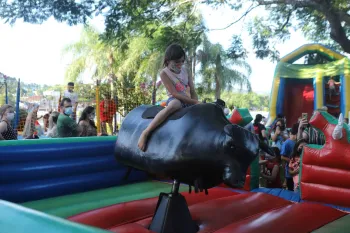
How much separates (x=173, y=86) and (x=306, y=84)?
1024 cm

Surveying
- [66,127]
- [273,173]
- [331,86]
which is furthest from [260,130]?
[331,86]

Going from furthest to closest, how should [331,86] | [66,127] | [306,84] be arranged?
[306,84] → [331,86] → [66,127]

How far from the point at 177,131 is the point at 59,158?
1.62 meters

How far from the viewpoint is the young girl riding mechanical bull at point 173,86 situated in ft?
7.73

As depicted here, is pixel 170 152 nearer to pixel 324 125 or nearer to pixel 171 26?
pixel 324 125

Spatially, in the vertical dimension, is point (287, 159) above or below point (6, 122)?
below

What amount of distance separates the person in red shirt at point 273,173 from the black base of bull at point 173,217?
6.31 feet

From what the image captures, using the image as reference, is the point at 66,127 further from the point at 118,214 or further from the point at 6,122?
the point at 118,214

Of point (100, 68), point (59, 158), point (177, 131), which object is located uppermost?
point (100, 68)

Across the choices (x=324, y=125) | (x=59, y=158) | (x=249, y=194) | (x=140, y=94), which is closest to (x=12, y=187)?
(x=59, y=158)

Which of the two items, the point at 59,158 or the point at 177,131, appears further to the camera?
the point at 59,158

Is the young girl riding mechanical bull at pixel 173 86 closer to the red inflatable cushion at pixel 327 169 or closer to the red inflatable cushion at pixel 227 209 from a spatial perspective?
the red inflatable cushion at pixel 227 209

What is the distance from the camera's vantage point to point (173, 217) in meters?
2.37

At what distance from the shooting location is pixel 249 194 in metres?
3.30
